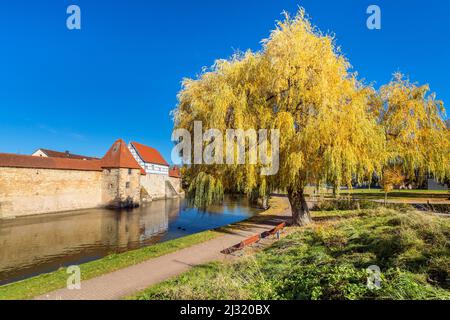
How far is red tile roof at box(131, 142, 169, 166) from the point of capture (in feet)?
157

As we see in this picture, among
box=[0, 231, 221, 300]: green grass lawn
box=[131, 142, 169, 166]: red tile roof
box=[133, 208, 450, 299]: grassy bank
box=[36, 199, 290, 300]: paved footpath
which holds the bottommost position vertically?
box=[0, 231, 221, 300]: green grass lawn

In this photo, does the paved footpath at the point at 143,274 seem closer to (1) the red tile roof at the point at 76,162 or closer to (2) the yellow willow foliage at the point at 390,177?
(2) the yellow willow foliage at the point at 390,177

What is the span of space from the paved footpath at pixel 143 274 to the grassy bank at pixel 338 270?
A: 26.1 inches

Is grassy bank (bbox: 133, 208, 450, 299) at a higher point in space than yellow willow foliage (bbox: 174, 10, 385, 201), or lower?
lower

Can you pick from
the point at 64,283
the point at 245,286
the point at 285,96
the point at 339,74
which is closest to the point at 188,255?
the point at 64,283

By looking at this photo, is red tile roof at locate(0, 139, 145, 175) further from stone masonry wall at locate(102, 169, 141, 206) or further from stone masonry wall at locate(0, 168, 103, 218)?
stone masonry wall at locate(102, 169, 141, 206)

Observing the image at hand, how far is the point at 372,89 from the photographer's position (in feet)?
58.2

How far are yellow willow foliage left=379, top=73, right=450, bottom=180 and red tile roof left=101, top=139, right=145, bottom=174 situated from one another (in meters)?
32.7

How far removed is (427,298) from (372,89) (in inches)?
652

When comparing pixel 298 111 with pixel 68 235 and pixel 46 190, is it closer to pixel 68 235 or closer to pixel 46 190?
pixel 68 235

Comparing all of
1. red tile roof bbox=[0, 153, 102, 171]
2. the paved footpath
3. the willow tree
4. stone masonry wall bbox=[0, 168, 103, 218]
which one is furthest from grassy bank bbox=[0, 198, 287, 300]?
red tile roof bbox=[0, 153, 102, 171]

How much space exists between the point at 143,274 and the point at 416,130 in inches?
Result: 720

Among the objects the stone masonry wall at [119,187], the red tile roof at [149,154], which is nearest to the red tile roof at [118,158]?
the stone masonry wall at [119,187]

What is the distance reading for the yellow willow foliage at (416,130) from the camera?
1681 centimetres
